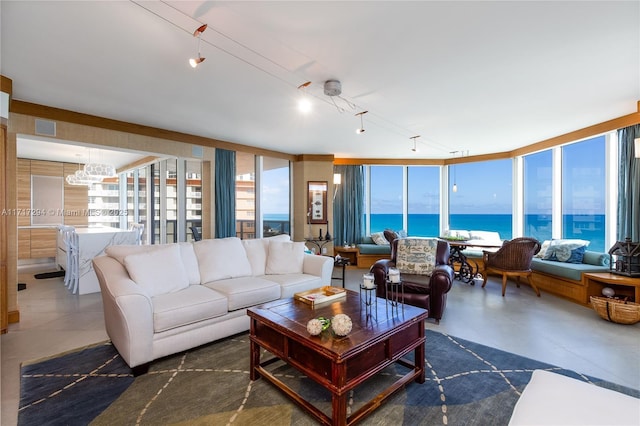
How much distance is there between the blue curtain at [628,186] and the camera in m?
4.04

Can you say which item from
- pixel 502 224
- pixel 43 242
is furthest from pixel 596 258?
pixel 43 242

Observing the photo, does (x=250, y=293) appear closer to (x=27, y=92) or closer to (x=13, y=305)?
(x=13, y=305)

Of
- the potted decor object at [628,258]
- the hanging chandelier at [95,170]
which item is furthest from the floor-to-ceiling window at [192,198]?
the potted decor object at [628,258]

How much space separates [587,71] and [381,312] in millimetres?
3022

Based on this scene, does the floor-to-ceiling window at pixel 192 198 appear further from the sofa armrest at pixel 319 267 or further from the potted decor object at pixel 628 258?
the potted decor object at pixel 628 258

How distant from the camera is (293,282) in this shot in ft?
11.5

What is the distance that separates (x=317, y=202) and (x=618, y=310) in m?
5.12

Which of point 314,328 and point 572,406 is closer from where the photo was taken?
point 572,406

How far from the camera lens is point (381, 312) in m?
2.31

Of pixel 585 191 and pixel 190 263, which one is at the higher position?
pixel 585 191

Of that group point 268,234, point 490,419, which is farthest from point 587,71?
point 268,234

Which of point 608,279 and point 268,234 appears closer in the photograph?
point 608,279

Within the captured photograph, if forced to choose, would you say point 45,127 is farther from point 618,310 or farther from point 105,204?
point 618,310

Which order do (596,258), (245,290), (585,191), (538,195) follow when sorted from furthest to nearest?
(538,195), (585,191), (596,258), (245,290)
